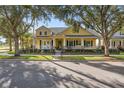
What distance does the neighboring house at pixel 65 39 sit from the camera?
43.0 m

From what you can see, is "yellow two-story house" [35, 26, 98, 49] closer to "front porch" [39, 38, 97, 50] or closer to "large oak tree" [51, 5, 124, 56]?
"front porch" [39, 38, 97, 50]

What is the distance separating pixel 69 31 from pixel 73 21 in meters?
16.1

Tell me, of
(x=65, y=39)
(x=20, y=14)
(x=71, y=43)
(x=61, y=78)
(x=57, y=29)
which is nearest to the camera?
(x=61, y=78)

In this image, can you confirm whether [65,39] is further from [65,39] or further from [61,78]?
[61,78]

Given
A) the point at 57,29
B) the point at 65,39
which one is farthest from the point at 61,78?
the point at 57,29

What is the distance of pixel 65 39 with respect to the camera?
43344mm

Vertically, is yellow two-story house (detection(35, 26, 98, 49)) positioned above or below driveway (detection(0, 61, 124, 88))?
above

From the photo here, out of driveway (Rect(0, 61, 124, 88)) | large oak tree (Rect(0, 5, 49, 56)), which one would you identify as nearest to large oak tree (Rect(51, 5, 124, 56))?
large oak tree (Rect(0, 5, 49, 56))

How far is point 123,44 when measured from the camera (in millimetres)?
48188

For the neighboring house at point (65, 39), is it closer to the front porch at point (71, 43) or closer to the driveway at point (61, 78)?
the front porch at point (71, 43)

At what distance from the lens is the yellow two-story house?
42969 millimetres
